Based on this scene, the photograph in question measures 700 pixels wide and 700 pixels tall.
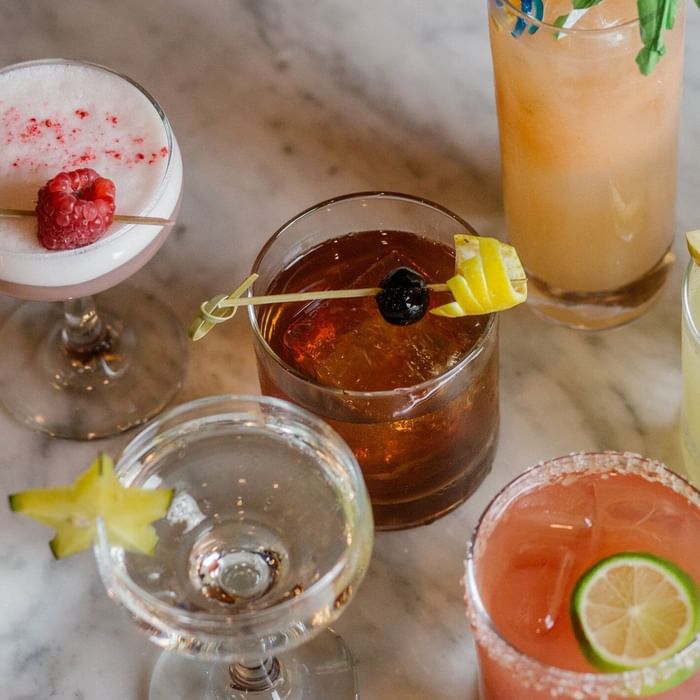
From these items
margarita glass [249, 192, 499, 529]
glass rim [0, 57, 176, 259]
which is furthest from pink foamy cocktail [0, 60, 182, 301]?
margarita glass [249, 192, 499, 529]

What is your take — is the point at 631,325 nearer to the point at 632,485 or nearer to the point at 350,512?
the point at 632,485

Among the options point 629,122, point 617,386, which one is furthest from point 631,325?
point 629,122

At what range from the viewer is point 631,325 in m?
1.55

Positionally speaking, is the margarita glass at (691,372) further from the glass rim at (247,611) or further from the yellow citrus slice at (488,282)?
the glass rim at (247,611)

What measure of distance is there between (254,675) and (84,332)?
0.50 m

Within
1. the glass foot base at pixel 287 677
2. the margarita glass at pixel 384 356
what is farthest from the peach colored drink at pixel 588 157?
the glass foot base at pixel 287 677

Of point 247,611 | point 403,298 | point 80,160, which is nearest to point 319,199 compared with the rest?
point 80,160

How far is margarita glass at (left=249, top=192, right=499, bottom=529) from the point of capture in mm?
1278

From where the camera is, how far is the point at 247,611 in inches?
45.3

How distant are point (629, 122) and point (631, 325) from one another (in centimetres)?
28

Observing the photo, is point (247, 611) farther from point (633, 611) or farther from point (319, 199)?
point (319, 199)

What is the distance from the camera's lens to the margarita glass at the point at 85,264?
1.41 metres

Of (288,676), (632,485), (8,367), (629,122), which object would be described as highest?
(629,122)

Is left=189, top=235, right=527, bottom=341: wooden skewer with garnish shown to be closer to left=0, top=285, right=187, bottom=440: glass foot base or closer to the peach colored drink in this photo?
the peach colored drink
